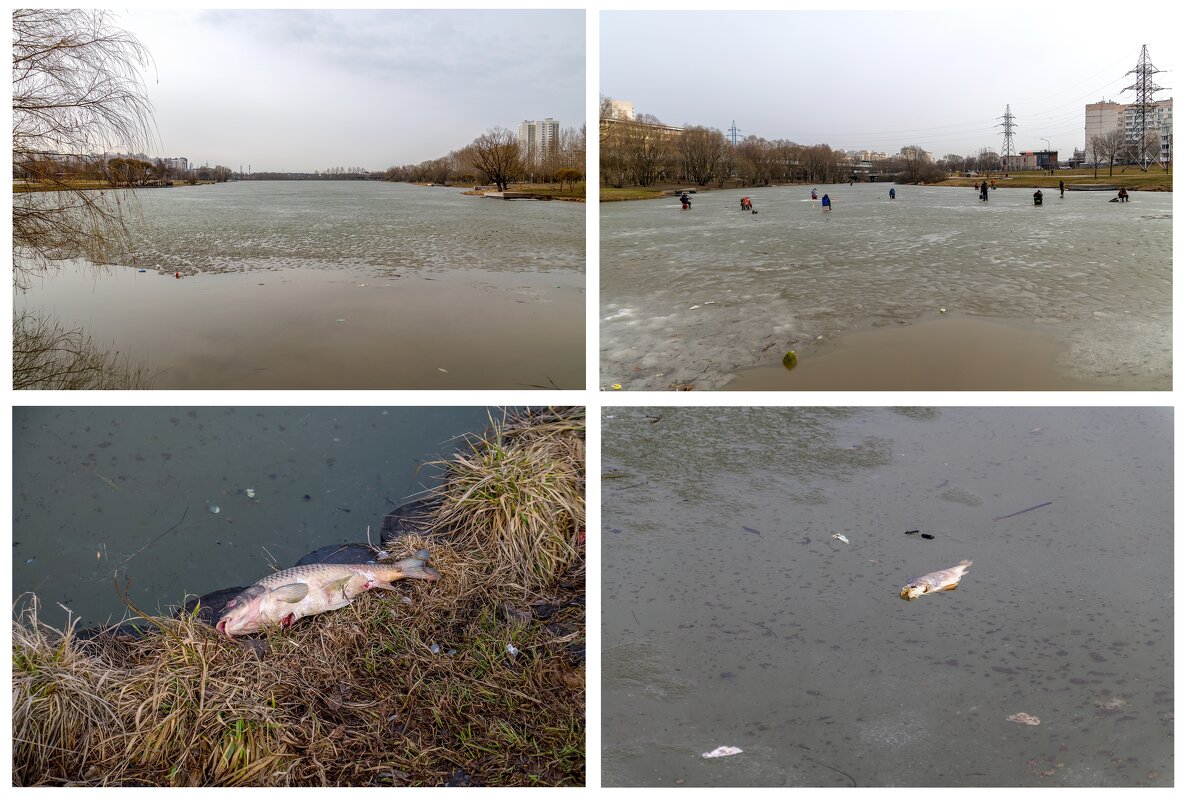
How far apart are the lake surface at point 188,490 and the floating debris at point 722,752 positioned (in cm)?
187

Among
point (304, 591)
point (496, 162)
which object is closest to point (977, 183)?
point (496, 162)

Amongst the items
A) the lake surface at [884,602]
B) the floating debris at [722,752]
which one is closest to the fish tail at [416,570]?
the lake surface at [884,602]

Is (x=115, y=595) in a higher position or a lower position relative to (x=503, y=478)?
lower

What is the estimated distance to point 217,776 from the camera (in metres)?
2.39

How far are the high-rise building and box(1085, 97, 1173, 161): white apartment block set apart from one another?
284 cm

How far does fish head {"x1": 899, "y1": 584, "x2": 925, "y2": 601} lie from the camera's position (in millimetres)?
2588

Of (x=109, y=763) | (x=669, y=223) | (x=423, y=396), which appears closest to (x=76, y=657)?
(x=109, y=763)

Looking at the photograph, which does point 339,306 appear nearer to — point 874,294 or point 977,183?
point 874,294

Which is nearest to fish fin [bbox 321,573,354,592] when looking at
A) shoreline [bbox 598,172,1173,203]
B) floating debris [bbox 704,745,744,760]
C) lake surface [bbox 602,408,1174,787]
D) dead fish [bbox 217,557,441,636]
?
dead fish [bbox 217,557,441,636]

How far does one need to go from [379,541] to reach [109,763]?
1.24 meters

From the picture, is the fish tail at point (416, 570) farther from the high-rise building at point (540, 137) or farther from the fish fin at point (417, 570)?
the high-rise building at point (540, 137)

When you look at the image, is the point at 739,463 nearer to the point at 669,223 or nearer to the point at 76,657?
the point at 76,657

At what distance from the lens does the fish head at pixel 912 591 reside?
2.59 metres

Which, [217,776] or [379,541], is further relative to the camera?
[379,541]
